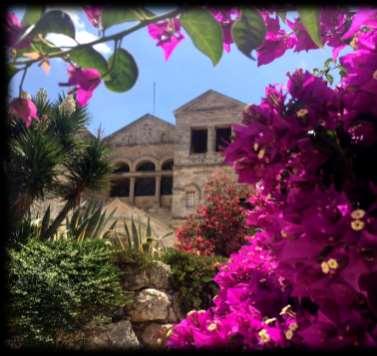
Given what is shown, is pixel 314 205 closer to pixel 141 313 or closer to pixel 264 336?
pixel 264 336

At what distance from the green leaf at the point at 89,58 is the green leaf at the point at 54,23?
0.05 metres

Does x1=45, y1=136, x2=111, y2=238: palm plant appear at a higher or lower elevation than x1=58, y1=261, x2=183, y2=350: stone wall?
higher

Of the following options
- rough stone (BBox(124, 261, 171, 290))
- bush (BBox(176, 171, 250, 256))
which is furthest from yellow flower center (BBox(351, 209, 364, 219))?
bush (BBox(176, 171, 250, 256))

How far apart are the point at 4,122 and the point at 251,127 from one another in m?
0.61

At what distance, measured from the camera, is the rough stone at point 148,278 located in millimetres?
7781

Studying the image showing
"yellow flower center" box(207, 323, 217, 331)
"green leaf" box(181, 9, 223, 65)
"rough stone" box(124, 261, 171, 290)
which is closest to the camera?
"green leaf" box(181, 9, 223, 65)

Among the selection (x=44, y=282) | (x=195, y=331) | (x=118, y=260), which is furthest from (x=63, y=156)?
(x=195, y=331)

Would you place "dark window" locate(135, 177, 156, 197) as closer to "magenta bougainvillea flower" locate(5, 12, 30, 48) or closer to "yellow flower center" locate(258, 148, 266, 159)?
"yellow flower center" locate(258, 148, 266, 159)

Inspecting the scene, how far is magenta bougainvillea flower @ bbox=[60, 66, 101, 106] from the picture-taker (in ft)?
3.52

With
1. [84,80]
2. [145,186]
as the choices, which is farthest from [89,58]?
[145,186]

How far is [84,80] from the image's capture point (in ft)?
3.54

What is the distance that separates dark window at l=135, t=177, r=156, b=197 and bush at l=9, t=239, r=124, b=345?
2141 cm

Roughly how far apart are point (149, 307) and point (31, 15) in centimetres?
689

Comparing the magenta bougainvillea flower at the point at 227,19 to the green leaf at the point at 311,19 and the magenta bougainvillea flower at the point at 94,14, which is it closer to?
the green leaf at the point at 311,19
